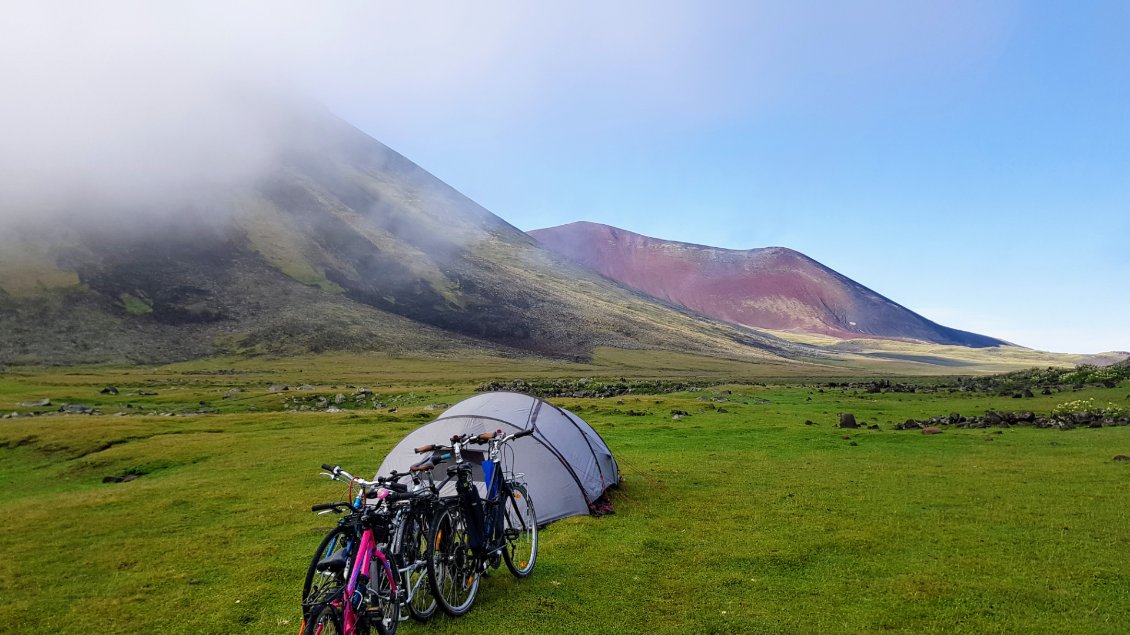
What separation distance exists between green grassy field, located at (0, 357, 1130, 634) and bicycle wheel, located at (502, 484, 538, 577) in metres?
0.40

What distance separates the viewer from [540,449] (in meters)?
16.5

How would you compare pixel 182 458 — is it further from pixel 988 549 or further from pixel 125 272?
pixel 125 272

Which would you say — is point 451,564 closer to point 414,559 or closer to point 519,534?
point 414,559

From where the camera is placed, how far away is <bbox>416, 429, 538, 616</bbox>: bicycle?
9.71 metres

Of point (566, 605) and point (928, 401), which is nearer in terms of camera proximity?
point (566, 605)

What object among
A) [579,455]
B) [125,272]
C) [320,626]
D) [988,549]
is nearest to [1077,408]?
[988,549]

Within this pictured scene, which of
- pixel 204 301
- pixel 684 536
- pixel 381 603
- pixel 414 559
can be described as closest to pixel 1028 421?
pixel 684 536

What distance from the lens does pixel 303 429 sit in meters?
37.8

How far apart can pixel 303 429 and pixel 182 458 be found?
967cm

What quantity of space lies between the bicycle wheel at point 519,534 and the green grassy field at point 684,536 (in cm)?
40

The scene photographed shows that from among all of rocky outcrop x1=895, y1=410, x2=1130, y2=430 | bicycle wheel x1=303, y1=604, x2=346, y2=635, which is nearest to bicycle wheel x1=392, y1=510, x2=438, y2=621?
bicycle wheel x1=303, y1=604, x2=346, y2=635

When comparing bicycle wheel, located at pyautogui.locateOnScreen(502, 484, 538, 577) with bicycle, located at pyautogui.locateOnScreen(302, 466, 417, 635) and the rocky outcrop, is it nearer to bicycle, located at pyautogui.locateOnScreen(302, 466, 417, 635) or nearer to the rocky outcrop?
bicycle, located at pyautogui.locateOnScreen(302, 466, 417, 635)

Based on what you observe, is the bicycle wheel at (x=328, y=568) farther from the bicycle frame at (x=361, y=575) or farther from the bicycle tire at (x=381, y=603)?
the bicycle tire at (x=381, y=603)

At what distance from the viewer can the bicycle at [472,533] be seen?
9.71m
